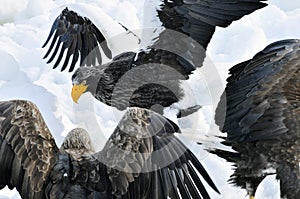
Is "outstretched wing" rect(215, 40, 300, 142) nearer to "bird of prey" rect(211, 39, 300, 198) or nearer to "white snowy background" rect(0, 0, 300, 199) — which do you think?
"bird of prey" rect(211, 39, 300, 198)

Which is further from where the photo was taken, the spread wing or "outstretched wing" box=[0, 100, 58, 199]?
the spread wing

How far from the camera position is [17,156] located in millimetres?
4254

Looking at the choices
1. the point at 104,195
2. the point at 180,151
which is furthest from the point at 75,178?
the point at 180,151

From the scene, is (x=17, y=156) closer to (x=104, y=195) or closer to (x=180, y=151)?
(x=104, y=195)

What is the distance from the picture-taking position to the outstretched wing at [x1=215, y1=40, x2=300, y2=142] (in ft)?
15.9

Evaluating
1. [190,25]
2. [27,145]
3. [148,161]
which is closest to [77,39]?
[190,25]

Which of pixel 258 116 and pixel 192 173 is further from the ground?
pixel 258 116

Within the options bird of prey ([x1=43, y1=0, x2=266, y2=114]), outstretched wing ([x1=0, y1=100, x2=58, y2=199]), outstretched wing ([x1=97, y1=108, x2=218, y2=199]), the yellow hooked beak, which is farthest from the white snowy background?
outstretched wing ([x1=0, y1=100, x2=58, y2=199])

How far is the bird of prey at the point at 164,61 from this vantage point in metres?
5.39

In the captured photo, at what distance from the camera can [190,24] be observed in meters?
5.44

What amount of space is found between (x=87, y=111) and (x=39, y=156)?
2212 millimetres

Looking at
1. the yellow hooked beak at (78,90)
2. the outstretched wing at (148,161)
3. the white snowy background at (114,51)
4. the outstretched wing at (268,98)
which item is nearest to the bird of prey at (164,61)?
the yellow hooked beak at (78,90)

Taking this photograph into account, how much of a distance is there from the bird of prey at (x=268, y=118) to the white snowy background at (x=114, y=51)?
24cm

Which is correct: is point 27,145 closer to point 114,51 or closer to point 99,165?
point 99,165
